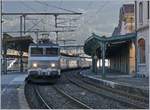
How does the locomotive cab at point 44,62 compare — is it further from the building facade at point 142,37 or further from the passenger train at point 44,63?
the building facade at point 142,37

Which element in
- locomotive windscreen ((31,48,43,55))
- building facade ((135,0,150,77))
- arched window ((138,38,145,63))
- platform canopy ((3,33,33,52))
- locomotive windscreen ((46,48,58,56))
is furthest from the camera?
platform canopy ((3,33,33,52))

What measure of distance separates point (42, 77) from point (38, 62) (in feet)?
3.40

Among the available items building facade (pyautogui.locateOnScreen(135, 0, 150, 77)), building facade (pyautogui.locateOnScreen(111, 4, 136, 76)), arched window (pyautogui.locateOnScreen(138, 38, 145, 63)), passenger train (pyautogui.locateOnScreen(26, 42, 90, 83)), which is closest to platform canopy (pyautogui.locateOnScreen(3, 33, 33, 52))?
building facade (pyautogui.locateOnScreen(111, 4, 136, 76))

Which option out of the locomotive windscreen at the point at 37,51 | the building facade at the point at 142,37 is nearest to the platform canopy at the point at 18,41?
the building facade at the point at 142,37

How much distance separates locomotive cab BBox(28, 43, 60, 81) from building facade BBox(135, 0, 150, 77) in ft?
24.7

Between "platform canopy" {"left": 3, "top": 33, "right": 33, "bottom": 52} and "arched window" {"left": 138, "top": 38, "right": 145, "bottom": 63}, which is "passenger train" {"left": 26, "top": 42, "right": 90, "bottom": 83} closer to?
"arched window" {"left": 138, "top": 38, "right": 145, "bottom": 63}

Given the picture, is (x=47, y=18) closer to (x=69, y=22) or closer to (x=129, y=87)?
(x=69, y=22)

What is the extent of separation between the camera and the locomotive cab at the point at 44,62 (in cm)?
3145

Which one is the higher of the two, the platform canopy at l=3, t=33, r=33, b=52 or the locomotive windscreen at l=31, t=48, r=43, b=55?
the platform canopy at l=3, t=33, r=33, b=52

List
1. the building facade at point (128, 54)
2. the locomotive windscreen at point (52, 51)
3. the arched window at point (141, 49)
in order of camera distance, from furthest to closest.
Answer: the building facade at point (128, 54), the arched window at point (141, 49), the locomotive windscreen at point (52, 51)

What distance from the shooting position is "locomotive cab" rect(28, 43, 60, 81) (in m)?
31.5

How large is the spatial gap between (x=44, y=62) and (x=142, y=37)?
978cm

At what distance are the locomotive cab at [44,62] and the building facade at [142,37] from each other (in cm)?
752

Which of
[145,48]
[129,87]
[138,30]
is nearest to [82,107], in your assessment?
[129,87]
